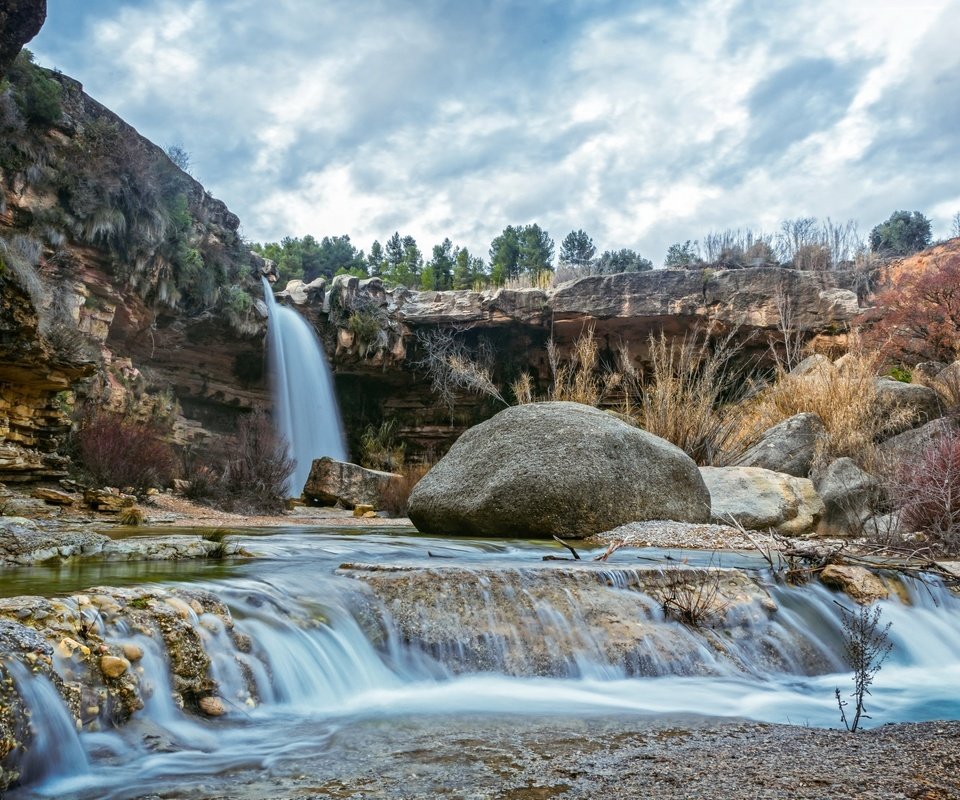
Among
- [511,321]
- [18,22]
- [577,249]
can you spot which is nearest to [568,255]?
[577,249]

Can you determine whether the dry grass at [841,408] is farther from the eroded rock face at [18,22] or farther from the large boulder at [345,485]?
the eroded rock face at [18,22]

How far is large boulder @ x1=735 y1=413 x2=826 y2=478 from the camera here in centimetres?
940

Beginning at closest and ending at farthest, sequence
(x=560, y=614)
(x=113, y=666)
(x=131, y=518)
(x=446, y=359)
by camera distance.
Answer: (x=113, y=666) → (x=560, y=614) → (x=131, y=518) → (x=446, y=359)

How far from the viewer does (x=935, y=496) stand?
586 centimetres

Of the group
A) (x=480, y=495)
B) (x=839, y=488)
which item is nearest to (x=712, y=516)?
(x=839, y=488)

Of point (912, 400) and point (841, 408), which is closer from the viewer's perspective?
point (841, 408)

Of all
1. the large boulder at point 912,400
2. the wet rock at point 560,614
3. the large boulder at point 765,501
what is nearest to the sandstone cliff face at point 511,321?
the large boulder at point 912,400

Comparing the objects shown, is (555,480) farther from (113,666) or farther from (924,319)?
(924,319)

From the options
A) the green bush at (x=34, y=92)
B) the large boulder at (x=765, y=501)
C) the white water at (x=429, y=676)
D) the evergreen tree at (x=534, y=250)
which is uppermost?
the evergreen tree at (x=534, y=250)

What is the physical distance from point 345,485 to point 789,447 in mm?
8364

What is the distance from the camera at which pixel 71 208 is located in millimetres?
12602

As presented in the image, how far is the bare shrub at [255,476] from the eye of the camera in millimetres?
11734

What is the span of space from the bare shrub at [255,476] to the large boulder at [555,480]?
208 inches

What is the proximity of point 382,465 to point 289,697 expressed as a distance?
16910mm
